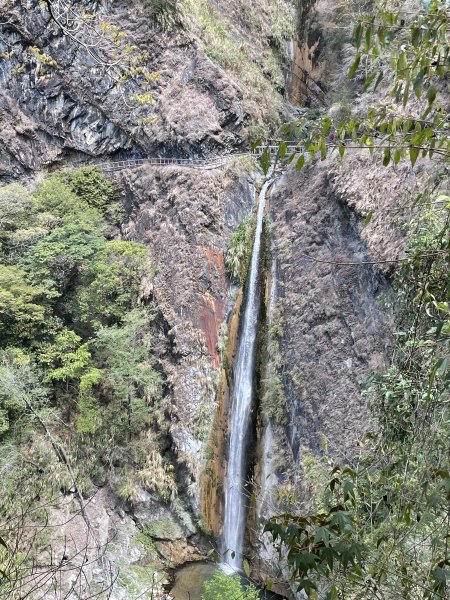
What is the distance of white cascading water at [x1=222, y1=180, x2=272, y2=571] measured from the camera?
10062mm

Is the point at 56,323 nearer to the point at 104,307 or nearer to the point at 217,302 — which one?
the point at 104,307

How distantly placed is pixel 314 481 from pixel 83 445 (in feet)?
19.2

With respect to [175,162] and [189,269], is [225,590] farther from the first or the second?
[175,162]

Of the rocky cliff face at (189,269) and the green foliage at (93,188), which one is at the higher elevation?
the green foliage at (93,188)

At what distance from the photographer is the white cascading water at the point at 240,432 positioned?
10.1 metres

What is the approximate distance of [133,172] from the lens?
598 inches

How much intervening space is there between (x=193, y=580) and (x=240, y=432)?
3179mm

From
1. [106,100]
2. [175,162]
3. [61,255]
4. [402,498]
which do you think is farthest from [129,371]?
[402,498]

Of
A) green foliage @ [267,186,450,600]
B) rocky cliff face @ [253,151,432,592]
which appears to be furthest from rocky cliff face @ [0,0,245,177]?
green foliage @ [267,186,450,600]

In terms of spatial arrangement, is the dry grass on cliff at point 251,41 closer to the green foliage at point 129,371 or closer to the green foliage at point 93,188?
the green foliage at point 93,188

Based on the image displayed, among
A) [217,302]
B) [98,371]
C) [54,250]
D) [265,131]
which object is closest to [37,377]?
[98,371]

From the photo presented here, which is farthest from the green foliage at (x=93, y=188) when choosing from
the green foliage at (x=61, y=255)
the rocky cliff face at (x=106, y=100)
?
the green foliage at (x=61, y=255)

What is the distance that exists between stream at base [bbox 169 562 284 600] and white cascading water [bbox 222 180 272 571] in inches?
16.2

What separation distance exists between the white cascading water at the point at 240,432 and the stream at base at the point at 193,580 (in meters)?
0.41
